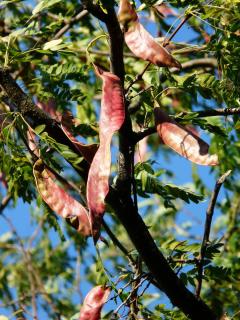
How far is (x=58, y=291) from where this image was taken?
5.78 metres

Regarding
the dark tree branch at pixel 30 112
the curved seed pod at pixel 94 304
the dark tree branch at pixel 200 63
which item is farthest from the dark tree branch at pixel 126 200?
the dark tree branch at pixel 200 63

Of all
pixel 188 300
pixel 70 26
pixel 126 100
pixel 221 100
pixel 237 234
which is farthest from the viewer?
pixel 237 234

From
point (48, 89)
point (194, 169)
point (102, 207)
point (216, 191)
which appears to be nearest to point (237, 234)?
point (194, 169)

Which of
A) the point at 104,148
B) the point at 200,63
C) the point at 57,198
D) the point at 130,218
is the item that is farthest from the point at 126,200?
the point at 200,63

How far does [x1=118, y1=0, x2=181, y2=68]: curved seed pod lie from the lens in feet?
6.93

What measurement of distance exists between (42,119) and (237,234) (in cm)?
247

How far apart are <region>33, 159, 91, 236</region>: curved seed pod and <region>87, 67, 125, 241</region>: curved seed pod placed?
8.5 inches

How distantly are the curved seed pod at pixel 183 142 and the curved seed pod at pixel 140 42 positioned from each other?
200mm

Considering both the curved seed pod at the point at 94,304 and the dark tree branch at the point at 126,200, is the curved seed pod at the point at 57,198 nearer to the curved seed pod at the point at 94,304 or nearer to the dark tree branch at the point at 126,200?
the dark tree branch at the point at 126,200

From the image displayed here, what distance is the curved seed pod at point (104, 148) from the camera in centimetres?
202

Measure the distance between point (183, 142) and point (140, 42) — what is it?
28cm

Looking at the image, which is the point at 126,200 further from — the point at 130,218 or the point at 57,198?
the point at 57,198

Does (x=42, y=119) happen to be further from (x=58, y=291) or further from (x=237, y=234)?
(x=58, y=291)

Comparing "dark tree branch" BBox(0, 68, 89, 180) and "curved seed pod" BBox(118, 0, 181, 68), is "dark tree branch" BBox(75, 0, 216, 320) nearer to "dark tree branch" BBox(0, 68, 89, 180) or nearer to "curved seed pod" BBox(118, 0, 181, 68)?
"curved seed pod" BBox(118, 0, 181, 68)
